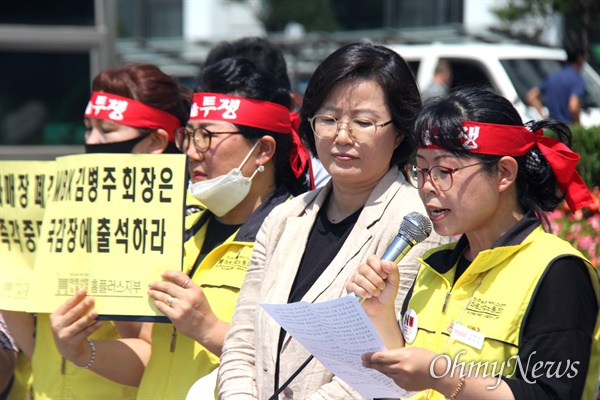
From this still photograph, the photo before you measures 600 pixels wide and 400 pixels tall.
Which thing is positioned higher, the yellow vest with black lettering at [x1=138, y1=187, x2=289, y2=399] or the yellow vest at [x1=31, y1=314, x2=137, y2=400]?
the yellow vest with black lettering at [x1=138, y1=187, x2=289, y2=399]

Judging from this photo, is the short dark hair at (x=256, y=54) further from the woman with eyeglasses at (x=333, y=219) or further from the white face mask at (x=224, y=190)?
the woman with eyeglasses at (x=333, y=219)

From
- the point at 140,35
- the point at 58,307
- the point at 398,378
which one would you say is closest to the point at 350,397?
the point at 398,378

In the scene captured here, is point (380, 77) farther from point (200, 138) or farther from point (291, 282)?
point (200, 138)

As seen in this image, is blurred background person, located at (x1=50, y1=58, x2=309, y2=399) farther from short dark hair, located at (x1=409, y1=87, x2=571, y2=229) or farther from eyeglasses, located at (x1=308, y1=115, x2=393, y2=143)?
short dark hair, located at (x1=409, y1=87, x2=571, y2=229)

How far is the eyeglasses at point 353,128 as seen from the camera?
329 cm

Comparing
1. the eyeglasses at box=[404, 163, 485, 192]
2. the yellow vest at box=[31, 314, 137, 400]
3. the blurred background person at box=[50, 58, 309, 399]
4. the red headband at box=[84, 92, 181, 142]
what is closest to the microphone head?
the eyeglasses at box=[404, 163, 485, 192]

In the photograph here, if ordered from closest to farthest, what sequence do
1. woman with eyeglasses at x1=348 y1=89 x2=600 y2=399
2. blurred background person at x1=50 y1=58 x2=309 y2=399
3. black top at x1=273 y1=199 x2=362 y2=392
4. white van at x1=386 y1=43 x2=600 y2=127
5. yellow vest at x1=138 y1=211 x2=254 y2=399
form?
woman with eyeglasses at x1=348 y1=89 x2=600 y2=399, black top at x1=273 y1=199 x2=362 y2=392, blurred background person at x1=50 y1=58 x2=309 y2=399, yellow vest at x1=138 y1=211 x2=254 y2=399, white van at x1=386 y1=43 x2=600 y2=127

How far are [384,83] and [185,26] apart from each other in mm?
29032

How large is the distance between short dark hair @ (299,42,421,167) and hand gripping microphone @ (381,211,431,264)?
51cm

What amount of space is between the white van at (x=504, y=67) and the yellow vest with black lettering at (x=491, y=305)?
31.7 feet

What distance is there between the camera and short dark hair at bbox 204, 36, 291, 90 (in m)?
5.48

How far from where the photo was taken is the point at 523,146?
2854 millimetres

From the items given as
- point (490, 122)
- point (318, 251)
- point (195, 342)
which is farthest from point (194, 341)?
point (490, 122)

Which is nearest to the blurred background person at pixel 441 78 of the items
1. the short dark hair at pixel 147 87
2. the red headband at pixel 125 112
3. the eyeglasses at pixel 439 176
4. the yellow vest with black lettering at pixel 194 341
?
the short dark hair at pixel 147 87
